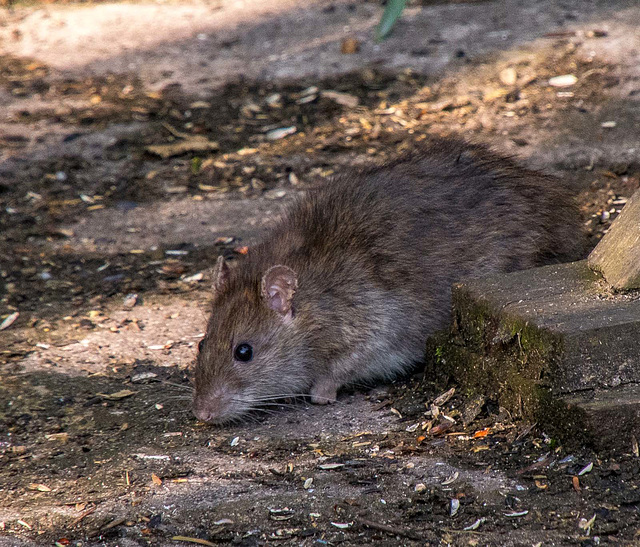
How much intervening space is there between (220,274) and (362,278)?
733 millimetres

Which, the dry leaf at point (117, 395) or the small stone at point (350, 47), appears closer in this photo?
the dry leaf at point (117, 395)

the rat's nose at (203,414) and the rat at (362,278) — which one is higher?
the rat at (362,278)

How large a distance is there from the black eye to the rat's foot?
38cm

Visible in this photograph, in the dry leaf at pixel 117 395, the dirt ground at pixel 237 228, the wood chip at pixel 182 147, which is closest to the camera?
the dirt ground at pixel 237 228

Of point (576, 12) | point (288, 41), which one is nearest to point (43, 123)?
point (288, 41)

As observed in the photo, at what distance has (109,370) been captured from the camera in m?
5.54

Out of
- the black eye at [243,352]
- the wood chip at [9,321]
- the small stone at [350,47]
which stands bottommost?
the wood chip at [9,321]

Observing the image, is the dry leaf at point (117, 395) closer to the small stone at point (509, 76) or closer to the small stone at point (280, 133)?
the small stone at point (280, 133)

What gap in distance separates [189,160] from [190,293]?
2116 millimetres

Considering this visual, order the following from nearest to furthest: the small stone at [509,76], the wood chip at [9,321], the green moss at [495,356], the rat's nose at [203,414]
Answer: the green moss at [495,356], the rat's nose at [203,414], the wood chip at [9,321], the small stone at [509,76]

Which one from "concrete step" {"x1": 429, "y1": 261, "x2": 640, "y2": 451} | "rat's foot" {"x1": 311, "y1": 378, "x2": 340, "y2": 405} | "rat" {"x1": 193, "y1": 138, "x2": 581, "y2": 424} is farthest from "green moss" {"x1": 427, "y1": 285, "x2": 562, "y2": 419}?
"rat's foot" {"x1": 311, "y1": 378, "x2": 340, "y2": 405}

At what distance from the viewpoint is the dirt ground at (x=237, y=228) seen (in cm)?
397

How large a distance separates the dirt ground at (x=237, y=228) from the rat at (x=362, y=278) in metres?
0.21

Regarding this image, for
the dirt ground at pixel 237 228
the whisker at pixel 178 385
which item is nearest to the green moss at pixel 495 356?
the dirt ground at pixel 237 228
